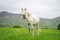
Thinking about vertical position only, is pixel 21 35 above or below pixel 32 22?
below

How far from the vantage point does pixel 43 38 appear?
2373mm

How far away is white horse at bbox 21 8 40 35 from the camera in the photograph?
2492mm

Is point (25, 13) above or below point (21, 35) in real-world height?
above

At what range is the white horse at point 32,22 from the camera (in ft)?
8.18

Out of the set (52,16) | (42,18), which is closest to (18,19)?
(42,18)

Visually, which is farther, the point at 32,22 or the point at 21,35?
the point at 32,22

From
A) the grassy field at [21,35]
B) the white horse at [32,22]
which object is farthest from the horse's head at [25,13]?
the grassy field at [21,35]

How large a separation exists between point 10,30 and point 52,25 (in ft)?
2.39

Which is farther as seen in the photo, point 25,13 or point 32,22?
point 32,22

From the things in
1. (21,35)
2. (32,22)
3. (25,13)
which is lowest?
(21,35)

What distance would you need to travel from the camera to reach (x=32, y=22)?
2619 millimetres

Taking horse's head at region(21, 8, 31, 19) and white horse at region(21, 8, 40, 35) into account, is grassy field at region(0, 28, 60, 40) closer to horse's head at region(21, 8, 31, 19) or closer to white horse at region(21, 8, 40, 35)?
white horse at region(21, 8, 40, 35)

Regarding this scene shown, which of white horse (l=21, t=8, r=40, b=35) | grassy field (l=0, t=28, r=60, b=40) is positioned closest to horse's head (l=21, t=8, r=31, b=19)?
white horse (l=21, t=8, r=40, b=35)

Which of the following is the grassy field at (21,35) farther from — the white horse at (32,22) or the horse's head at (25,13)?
the horse's head at (25,13)
